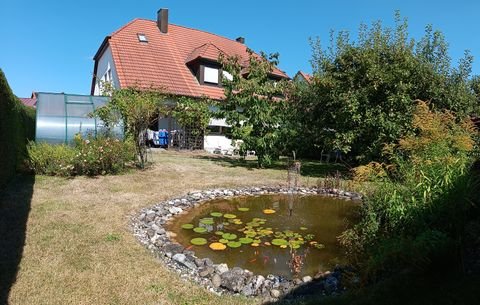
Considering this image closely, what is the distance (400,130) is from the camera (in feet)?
40.8

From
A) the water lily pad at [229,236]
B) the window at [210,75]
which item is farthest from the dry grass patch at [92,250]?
the window at [210,75]

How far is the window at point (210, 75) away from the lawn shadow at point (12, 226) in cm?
1477

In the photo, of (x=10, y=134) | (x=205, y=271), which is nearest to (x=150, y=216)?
(x=205, y=271)

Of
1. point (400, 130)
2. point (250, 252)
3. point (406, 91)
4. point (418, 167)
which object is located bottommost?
point (250, 252)

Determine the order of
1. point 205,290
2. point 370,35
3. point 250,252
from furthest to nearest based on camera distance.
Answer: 1. point 370,35
2. point 250,252
3. point 205,290

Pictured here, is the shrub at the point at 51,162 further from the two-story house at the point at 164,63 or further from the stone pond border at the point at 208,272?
the two-story house at the point at 164,63

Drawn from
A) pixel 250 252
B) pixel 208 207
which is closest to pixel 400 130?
pixel 208 207

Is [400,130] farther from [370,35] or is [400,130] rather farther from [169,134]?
[169,134]

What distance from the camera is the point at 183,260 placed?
5547 millimetres

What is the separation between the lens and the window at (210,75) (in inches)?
919

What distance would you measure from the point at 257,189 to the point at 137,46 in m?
15.6

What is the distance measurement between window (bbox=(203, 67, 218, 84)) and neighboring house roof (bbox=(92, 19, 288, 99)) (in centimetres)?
41

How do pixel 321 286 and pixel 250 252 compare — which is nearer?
pixel 321 286

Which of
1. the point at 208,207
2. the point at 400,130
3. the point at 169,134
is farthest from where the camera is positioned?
the point at 169,134
